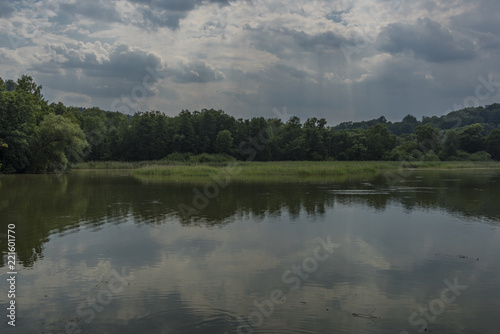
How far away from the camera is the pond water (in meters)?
6.94

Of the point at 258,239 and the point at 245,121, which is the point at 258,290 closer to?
the point at 258,239

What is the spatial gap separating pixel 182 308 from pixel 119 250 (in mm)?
5179

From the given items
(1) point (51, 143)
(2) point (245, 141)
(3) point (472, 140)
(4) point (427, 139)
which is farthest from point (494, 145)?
(1) point (51, 143)

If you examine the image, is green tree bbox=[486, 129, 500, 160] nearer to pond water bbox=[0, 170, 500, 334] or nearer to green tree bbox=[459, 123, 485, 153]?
green tree bbox=[459, 123, 485, 153]

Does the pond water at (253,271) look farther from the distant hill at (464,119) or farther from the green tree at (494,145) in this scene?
the distant hill at (464,119)

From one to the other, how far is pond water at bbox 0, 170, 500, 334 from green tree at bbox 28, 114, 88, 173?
38026 mm

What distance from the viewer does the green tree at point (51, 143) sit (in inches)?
2100

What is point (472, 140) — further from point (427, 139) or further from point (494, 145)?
point (427, 139)

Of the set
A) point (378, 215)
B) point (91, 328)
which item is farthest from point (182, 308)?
point (378, 215)

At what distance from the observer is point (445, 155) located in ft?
341

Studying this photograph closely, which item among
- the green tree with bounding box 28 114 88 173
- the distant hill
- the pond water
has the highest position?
the distant hill

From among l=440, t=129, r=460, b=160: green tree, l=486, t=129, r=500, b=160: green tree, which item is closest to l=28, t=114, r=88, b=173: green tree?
l=440, t=129, r=460, b=160: green tree

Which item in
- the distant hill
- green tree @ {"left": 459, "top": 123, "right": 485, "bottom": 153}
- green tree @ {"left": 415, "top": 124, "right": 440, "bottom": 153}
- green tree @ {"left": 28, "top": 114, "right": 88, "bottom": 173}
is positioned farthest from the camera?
the distant hill

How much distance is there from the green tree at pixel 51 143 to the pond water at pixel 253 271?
3803cm
